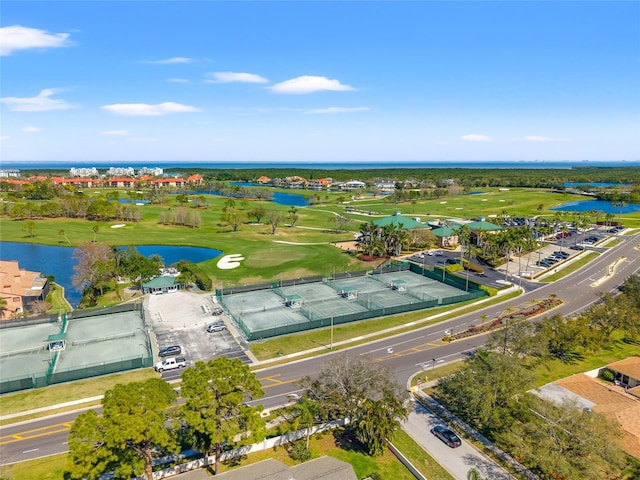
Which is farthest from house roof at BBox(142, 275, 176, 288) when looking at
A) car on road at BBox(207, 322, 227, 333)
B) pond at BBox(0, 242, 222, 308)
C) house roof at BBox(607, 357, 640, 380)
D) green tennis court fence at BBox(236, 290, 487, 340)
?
house roof at BBox(607, 357, 640, 380)

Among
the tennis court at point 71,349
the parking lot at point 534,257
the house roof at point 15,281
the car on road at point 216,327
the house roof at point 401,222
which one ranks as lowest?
the tennis court at point 71,349

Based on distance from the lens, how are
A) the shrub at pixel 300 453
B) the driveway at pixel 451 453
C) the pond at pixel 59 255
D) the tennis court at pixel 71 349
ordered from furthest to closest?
the pond at pixel 59 255, the tennis court at pixel 71 349, the shrub at pixel 300 453, the driveway at pixel 451 453

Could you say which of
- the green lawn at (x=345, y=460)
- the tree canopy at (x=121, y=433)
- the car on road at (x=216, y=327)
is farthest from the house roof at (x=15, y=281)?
the tree canopy at (x=121, y=433)

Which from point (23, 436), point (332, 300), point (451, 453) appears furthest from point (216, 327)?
point (451, 453)

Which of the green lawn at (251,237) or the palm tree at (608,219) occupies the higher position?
the palm tree at (608,219)

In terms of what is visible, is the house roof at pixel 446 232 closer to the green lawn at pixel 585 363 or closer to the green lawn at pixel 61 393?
the green lawn at pixel 585 363

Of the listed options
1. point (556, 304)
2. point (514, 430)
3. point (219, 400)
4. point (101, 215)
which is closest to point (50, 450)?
point (219, 400)

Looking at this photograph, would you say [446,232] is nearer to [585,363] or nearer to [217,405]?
[585,363]

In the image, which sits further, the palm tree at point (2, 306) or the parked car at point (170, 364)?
the palm tree at point (2, 306)
